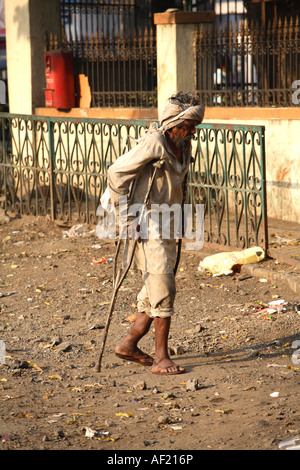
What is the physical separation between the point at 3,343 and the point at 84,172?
3.99 meters

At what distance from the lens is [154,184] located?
4852 millimetres

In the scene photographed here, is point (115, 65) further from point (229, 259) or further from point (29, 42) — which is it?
point (229, 259)

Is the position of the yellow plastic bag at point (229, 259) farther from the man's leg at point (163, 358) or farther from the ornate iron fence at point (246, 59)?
the ornate iron fence at point (246, 59)

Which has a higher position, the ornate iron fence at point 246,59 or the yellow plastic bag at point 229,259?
the ornate iron fence at point 246,59

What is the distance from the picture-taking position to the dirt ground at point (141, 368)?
13.3 feet

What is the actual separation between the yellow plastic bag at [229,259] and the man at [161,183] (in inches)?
99.3

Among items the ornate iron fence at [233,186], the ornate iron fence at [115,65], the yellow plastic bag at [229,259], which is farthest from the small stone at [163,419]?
the ornate iron fence at [115,65]

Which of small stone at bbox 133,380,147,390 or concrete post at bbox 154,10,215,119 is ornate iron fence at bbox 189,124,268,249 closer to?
concrete post at bbox 154,10,215,119

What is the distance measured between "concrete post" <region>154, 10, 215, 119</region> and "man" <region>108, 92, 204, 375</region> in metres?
5.50

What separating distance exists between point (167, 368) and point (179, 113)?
1.59m

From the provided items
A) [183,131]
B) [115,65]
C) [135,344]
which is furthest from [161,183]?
[115,65]

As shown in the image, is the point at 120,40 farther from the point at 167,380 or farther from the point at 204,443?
the point at 204,443

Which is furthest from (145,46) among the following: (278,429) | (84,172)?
(278,429)

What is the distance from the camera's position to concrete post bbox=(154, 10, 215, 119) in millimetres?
10109
